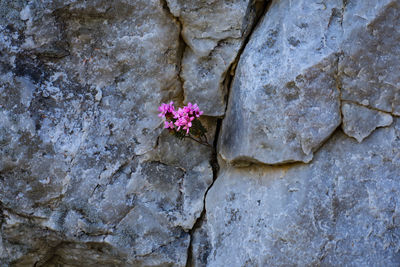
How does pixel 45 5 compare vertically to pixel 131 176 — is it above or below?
above

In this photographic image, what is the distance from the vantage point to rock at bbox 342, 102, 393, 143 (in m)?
2.85

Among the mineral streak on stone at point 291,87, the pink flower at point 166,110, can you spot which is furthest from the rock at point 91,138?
the mineral streak on stone at point 291,87

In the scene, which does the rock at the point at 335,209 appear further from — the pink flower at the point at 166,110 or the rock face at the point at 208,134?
the pink flower at the point at 166,110

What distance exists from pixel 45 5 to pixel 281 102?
1.64 meters

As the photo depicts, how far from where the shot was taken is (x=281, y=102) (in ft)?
9.54

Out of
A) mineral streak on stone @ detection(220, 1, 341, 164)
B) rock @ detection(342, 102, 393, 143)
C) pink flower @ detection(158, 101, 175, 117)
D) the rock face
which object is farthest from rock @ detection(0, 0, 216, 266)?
rock @ detection(342, 102, 393, 143)

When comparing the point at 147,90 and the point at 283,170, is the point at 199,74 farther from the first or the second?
the point at 283,170

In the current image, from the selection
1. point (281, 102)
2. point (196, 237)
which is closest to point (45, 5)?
point (281, 102)

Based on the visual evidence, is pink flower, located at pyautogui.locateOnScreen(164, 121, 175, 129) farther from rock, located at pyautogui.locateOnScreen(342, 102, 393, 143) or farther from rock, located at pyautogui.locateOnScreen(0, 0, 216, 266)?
rock, located at pyautogui.locateOnScreen(342, 102, 393, 143)

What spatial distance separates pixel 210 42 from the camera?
319 cm

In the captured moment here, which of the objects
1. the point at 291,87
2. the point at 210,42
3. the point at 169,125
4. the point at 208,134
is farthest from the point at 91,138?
the point at 291,87

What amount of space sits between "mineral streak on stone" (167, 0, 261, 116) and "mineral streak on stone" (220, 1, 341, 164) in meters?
0.19

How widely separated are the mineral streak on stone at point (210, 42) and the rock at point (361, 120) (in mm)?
835

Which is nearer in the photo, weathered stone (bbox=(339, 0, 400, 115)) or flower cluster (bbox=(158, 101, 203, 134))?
weathered stone (bbox=(339, 0, 400, 115))
